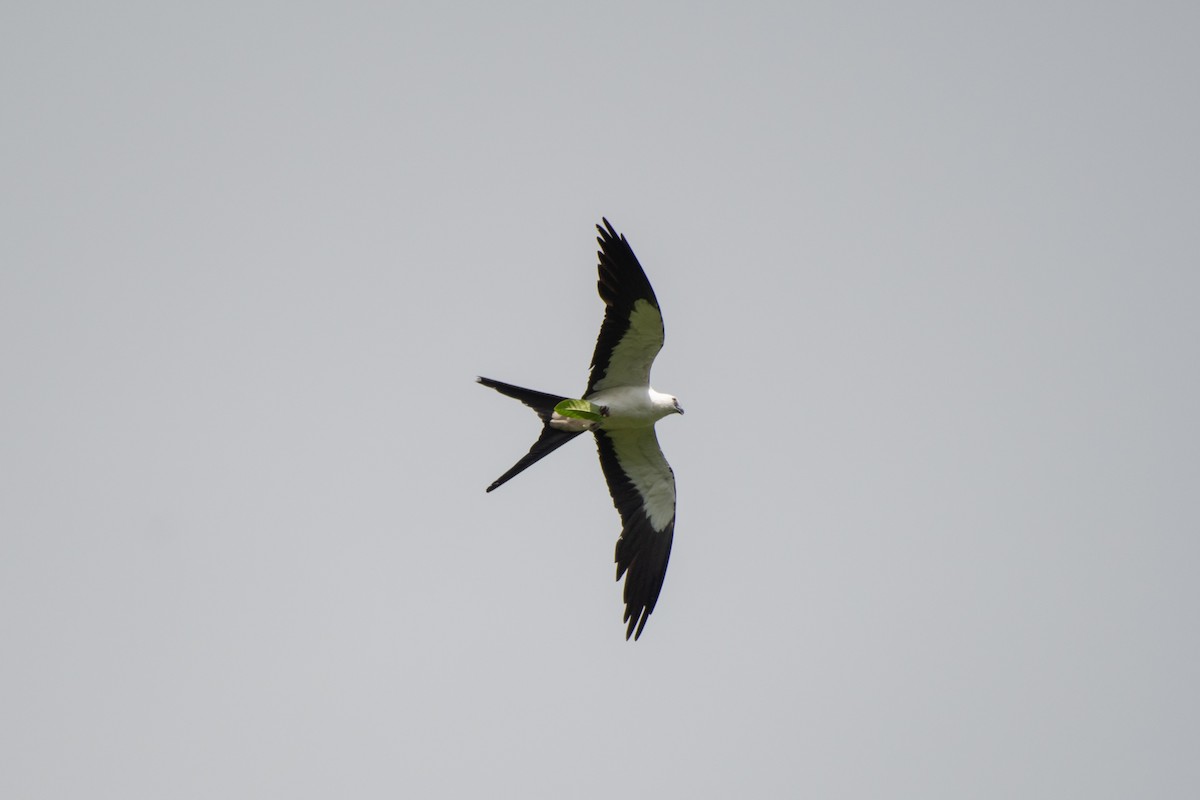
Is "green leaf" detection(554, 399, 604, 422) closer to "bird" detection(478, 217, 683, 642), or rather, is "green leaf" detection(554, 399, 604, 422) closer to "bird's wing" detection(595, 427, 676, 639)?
"bird" detection(478, 217, 683, 642)

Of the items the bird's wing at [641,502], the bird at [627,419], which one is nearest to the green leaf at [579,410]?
the bird at [627,419]

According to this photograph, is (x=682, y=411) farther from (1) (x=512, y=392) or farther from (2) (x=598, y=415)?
(1) (x=512, y=392)

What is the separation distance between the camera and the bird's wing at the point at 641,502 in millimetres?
12359

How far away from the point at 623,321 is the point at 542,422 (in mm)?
1296

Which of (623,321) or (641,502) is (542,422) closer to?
(623,321)

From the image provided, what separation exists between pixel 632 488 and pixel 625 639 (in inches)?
66.3

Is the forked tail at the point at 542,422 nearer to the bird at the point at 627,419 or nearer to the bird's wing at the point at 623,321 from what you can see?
the bird at the point at 627,419

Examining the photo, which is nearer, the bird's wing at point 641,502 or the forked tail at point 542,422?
the forked tail at point 542,422

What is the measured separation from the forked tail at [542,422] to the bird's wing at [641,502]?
1.20 meters

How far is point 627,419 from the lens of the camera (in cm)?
1212

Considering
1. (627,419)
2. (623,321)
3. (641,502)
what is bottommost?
(641,502)

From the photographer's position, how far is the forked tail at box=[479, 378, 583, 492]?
36.2 feet

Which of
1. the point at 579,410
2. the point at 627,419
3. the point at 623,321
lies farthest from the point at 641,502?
the point at 623,321

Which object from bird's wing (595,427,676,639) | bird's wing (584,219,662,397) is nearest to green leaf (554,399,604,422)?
bird's wing (584,219,662,397)
